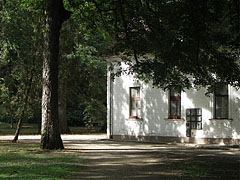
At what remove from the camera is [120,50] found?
1562 cm

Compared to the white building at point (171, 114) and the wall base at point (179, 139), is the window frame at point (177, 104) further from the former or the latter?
the wall base at point (179, 139)

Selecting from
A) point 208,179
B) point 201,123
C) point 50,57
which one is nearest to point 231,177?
point 208,179

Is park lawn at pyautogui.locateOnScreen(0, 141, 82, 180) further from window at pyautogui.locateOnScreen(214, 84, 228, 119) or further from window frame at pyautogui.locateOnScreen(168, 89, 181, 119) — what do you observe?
window at pyautogui.locateOnScreen(214, 84, 228, 119)

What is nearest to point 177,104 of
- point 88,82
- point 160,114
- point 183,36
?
point 160,114

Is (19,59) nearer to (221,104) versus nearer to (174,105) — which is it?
(174,105)

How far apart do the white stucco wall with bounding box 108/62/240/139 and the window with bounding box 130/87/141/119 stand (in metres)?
0.27

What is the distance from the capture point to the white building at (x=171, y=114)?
927 inches

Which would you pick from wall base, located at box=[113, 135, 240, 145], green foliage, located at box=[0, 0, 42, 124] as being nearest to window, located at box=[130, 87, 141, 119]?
wall base, located at box=[113, 135, 240, 145]

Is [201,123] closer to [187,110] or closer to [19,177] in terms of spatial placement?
[187,110]

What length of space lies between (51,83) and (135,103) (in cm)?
995

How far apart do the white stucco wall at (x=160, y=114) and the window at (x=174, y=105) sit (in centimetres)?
26

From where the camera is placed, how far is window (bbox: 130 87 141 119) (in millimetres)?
27594

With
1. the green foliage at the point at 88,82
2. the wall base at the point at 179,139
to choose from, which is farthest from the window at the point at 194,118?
the green foliage at the point at 88,82

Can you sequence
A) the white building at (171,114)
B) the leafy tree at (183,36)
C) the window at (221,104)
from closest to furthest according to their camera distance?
the leafy tree at (183,36), the white building at (171,114), the window at (221,104)
